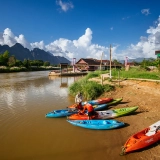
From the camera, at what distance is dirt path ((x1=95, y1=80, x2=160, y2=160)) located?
19.9 ft

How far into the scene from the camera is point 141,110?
1034 centimetres

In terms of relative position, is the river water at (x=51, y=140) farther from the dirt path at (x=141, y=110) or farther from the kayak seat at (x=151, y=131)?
the kayak seat at (x=151, y=131)

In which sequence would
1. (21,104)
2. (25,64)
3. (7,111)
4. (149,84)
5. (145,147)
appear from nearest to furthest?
(145,147) → (7,111) → (21,104) → (149,84) → (25,64)

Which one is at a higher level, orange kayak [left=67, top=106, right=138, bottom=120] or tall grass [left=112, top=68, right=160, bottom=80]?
tall grass [left=112, top=68, right=160, bottom=80]

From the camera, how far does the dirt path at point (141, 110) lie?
608 cm

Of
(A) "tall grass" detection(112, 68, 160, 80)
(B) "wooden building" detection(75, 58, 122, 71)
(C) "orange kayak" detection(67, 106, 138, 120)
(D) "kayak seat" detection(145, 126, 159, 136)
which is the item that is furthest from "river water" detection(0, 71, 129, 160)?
(B) "wooden building" detection(75, 58, 122, 71)

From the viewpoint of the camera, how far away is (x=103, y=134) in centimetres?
800

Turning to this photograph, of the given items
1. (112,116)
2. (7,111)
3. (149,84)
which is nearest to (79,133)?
(112,116)

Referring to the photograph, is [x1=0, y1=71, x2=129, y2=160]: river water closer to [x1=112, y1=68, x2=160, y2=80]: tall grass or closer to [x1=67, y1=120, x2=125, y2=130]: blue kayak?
[x1=67, y1=120, x2=125, y2=130]: blue kayak

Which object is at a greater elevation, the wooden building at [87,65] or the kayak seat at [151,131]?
the wooden building at [87,65]

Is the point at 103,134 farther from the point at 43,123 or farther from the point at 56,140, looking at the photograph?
the point at 43,123

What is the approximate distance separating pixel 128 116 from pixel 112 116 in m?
1.05

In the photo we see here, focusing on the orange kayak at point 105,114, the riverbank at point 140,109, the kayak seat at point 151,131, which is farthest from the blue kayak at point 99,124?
the kayak seat at point 151,131

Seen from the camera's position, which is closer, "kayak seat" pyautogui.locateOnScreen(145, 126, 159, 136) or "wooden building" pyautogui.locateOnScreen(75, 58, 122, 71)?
"kayak seat" pyautogui.locateOnScreen(145, 126, 159, 136)
